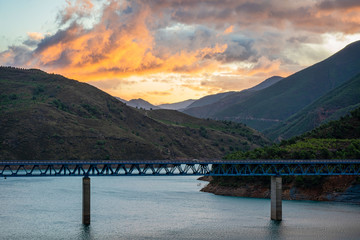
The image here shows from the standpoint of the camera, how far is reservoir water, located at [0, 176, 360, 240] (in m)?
77.1

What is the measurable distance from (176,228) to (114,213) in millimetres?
20925

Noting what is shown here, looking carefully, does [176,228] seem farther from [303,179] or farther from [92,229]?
[303,179]

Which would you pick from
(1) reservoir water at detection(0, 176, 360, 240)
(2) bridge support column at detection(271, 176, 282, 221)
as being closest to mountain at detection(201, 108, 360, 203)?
Result: (1) reservoir water at detection(0, 176, 360, 240)

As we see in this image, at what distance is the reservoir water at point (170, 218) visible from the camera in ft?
253

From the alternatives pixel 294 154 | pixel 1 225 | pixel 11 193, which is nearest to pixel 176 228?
pixel 1 225

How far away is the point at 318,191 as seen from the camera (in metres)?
120

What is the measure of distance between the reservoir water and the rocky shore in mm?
3781

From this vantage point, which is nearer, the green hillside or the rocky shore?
the rocky shore

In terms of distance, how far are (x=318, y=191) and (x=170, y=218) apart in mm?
42682

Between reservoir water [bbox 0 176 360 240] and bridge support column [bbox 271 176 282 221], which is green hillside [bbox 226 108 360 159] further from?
bridge support column [bbox 271 176 282 221]

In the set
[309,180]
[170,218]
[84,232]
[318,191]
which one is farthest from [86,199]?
[318,191]

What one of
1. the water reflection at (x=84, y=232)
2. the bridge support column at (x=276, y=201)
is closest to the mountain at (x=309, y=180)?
the bridge support column at (x=276, y=201)

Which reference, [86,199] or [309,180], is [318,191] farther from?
[86,199]

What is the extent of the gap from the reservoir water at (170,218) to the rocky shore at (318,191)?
3.78 metres
